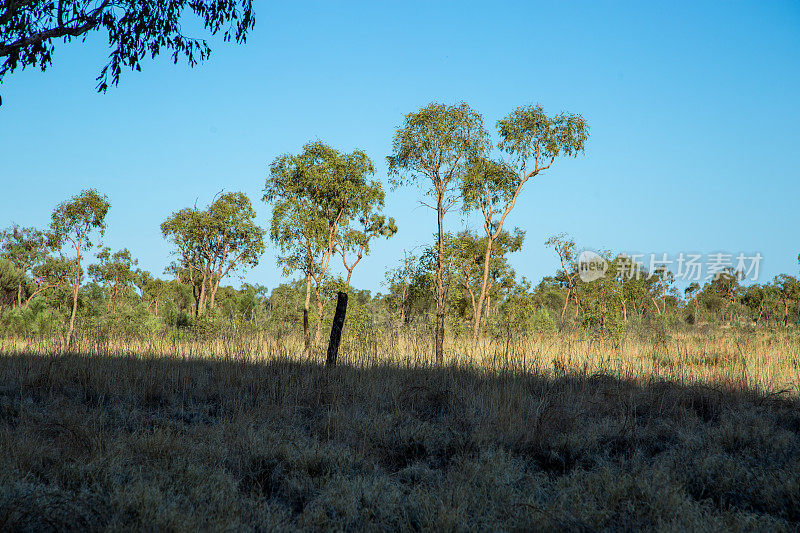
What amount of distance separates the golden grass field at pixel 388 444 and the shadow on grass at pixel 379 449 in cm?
2

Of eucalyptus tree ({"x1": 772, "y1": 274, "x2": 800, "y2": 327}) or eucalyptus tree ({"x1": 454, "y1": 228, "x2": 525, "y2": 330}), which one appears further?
eucalyptus tree ({"x1": 772, "y1": 274, "x2": 800, "y2": 327})

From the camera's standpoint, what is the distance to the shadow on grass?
3848 mm

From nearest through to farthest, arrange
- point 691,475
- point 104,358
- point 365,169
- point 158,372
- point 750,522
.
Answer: point 750,522 → point 691,475 → point 158,372 → point 104,358 → point 365,169

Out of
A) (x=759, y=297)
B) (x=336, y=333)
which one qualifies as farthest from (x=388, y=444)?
(x=759, y=297)

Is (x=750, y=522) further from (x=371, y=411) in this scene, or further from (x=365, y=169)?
(x=365, y=169)

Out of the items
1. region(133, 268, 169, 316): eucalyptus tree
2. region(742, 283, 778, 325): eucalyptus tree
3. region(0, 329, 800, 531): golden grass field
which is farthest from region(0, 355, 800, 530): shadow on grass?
region(133, 268, 169, 316): eucalyptus tree

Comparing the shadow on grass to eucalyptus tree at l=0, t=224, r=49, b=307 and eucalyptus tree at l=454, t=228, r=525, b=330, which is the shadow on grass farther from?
eucalyptus tree at l=0, t=224, r=49, b=307

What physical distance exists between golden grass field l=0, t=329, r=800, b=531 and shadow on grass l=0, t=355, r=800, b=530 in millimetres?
22

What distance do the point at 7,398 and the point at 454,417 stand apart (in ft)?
18.1

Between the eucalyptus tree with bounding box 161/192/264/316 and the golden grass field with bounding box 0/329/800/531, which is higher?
the eucalyptus tree with bounding box 161/192/264/316

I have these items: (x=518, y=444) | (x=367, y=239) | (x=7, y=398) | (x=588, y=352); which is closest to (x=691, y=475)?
(x=518, y=444)

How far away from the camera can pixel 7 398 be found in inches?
265

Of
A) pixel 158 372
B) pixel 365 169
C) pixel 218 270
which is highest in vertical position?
pixel 365 169

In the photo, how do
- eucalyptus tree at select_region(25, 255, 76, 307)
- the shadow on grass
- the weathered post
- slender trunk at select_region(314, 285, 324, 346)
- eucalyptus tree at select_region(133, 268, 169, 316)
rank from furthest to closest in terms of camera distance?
1. eucalyptus tree at select_region(133, 268, 169, 316)
2. eucalyptus tree at select_region(25, 255, 76, 307)
3. slender trunk at select_region(314, 285, 324, 346)
4. the weathered post
5. the shadow on grass
